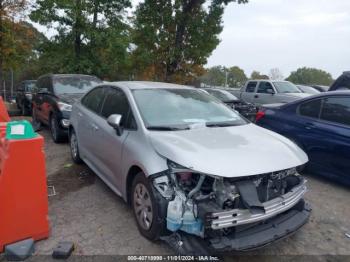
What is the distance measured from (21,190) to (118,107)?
170 centimetres

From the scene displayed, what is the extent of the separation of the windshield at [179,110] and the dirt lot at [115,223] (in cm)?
126

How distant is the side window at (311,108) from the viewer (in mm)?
5723

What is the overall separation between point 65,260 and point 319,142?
13.6ft

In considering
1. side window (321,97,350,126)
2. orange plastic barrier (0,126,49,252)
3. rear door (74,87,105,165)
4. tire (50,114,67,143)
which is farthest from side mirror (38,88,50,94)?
side window (321,97,350,126)

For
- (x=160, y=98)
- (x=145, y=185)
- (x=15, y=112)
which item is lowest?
(x=15, y=112)

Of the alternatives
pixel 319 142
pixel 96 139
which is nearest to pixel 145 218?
pixel 96 139

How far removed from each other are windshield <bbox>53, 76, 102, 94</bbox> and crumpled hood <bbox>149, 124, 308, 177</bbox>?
5.57 meters

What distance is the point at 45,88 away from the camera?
8984mm

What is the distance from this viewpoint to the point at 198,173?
3.13 m

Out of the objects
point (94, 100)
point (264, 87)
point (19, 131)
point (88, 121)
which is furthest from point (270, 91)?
point (19, 131)

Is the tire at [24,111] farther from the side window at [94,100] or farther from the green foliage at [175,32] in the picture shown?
the side window at [94,100]

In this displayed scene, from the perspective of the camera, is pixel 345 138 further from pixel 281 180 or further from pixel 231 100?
pixel 231 100

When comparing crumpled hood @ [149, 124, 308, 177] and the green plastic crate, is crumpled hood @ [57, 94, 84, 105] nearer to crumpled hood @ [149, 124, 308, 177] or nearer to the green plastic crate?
the green plastic crate

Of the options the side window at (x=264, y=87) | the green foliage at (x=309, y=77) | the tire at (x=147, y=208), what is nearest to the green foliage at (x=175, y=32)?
the side window at (x=264, y=87)
